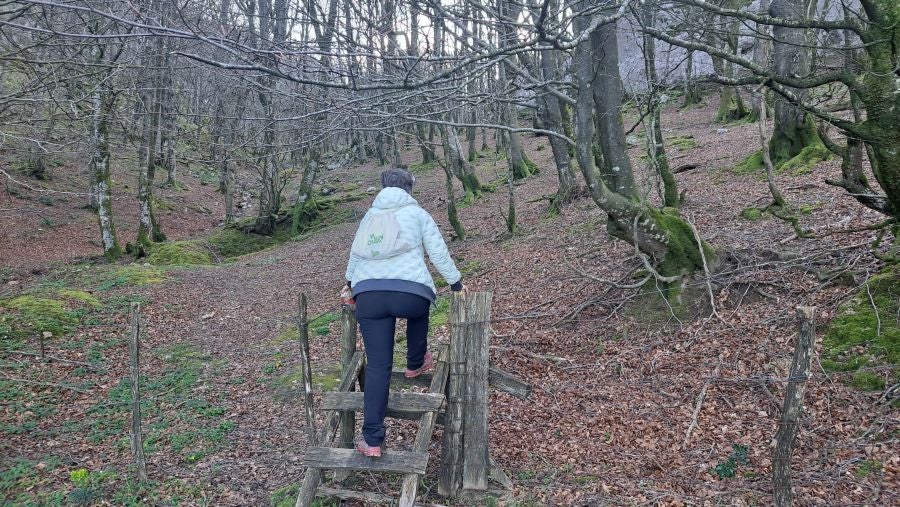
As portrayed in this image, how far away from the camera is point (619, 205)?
6.57 meters

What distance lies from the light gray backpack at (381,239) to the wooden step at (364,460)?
1.43m

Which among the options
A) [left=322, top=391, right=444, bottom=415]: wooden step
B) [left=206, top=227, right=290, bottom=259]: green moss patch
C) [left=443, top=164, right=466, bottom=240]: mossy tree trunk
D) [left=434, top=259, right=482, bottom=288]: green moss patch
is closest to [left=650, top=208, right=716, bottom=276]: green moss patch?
[left=322, top=391, right=444, bottom=415]: wooden step

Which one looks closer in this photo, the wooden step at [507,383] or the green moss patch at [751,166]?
the wooden step at [507,383]

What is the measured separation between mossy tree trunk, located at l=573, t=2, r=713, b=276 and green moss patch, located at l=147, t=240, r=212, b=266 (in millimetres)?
13014

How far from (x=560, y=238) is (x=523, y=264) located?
122 centimetres

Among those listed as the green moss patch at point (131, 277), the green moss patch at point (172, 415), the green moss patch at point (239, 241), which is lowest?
the green moss patch at point (172, 415)

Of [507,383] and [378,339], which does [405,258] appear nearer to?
[378,339]

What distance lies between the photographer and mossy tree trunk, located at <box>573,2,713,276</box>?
20.8 ft

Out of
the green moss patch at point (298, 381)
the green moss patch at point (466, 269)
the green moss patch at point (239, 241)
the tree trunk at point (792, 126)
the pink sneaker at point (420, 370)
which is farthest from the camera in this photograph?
the green moss patch at point (239, 241)

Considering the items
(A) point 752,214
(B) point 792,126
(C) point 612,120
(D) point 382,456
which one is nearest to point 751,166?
(B) point 792,126

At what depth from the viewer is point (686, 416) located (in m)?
5.18

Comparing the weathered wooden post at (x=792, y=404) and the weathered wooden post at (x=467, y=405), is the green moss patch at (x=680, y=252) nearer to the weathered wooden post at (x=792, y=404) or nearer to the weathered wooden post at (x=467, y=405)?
the weathered wooden post at (x=467, y=405)

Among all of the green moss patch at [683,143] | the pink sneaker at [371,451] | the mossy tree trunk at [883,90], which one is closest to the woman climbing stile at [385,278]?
the pink sneaker at [371,451]

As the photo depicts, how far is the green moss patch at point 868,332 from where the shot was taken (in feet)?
15.9
